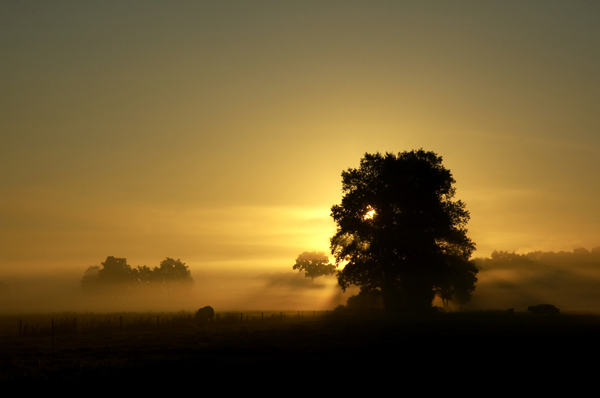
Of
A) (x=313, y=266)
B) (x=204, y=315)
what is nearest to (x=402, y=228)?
(x=204, y=315)

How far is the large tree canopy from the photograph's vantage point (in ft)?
209

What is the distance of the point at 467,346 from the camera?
32406 millimetres

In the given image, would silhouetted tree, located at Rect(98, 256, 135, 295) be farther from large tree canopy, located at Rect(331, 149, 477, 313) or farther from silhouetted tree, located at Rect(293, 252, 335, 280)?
large tree canopy, located at Rect(331, 149, 477, 313)

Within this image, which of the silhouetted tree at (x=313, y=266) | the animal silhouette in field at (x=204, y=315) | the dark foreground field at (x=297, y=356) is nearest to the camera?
the dark foreground field at (x=297, y=356)

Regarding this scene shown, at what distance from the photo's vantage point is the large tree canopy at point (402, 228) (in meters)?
63.7

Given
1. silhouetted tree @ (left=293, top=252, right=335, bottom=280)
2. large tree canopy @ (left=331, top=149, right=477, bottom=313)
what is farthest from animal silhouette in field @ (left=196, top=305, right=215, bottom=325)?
silhouetted tree @ (left=293, top=252, right=335, bottom=280)

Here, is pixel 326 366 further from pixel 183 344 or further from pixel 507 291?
pixel 507 291

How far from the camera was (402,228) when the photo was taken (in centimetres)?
6397

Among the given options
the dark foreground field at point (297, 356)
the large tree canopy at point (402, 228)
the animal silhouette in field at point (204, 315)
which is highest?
the large tree canopy at point (402, 228)

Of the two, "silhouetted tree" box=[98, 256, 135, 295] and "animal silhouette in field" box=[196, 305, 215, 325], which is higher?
"silhouetted tree" box=[98, 256, 135, 295]

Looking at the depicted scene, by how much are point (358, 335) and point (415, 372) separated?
61.2ft

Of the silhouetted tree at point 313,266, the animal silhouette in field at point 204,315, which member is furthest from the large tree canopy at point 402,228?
the silhouetted tree at point 313,266

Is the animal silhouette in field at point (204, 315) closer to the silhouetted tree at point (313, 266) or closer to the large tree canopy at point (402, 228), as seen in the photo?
the large tree canopy at point (402, 228)

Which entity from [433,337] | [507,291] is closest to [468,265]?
[433,337]
